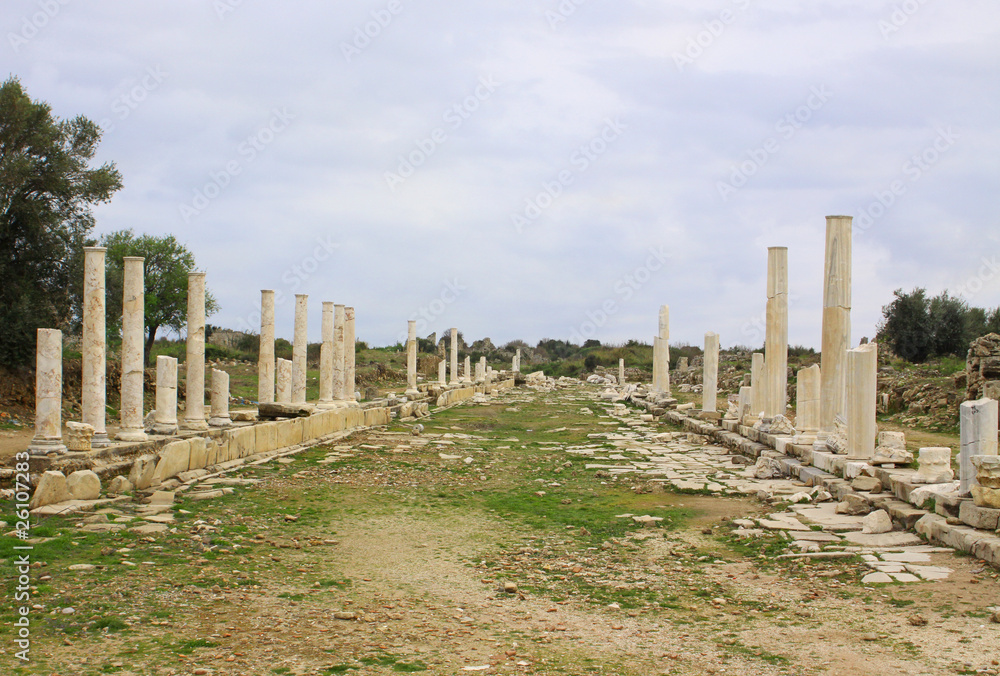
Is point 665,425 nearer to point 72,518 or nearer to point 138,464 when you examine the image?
point 138,464


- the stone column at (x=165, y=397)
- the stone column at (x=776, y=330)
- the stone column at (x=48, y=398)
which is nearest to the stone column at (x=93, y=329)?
the stone column at (x=48, y=398)

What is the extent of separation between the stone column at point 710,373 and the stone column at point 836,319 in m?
8.88

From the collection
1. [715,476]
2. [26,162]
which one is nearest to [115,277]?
[26,162]

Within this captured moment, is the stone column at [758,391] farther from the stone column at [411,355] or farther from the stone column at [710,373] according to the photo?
the stone column at [411,355]

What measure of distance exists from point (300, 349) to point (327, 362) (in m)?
1.11

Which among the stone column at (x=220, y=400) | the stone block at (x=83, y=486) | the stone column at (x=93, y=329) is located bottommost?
the stone block at (x=83, y=486)

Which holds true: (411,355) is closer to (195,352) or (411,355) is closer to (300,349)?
(300,349)

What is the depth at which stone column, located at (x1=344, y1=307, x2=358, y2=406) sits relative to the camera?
22.9 m

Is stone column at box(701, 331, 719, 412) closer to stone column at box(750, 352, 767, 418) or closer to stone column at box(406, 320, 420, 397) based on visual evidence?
stone column at box(750, 352, 767, 418)

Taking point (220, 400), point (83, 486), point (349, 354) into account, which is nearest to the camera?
point (83, 486)

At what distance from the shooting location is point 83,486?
9.31 m

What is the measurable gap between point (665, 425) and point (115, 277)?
16569 mm

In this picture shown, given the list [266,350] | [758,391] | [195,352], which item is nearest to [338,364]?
[266,350]

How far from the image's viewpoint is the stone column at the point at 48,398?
436 inches
